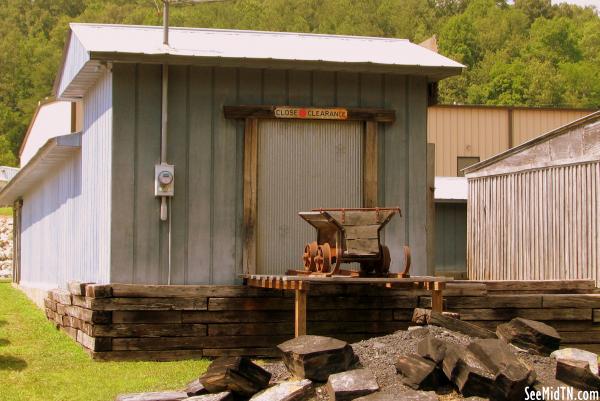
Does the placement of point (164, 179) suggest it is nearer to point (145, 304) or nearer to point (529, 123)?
point (145, 304)

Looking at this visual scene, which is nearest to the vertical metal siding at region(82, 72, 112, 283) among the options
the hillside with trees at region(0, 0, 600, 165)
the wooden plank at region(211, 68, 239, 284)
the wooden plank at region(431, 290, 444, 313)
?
the wooden plank at region(211, 68, 239, 284)

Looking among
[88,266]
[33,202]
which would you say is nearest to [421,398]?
[88,266]

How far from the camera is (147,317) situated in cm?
1433

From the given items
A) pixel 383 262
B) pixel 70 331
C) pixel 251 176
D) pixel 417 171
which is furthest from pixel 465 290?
pixel 70 331

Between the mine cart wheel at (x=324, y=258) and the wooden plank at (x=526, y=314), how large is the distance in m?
2.75

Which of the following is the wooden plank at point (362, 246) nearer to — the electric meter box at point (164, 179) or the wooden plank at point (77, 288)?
the electric meter box at point (164, 179)

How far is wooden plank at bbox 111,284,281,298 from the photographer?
14242 millimetres

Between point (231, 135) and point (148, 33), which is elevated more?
point (148, 33)

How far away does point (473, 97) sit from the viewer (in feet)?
300

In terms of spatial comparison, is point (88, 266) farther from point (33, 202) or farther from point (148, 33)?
point (33, 202)

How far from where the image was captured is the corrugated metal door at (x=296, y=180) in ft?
49.7

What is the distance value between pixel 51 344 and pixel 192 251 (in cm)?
279

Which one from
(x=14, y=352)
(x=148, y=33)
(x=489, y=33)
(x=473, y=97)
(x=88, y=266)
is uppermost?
(x=489, y=33)

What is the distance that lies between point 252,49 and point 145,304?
4.18 meters
